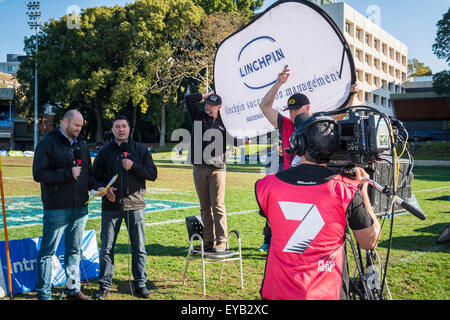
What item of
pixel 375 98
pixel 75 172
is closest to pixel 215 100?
pixel 75 172

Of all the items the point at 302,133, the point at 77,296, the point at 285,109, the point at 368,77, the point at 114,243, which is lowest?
the point at 77,296

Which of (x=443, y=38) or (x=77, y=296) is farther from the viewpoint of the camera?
(x=443, y=38)

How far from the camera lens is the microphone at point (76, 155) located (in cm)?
467

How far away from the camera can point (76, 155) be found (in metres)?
4.69

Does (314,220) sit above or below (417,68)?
below

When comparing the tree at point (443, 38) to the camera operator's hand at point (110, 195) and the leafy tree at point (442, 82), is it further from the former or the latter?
the camera operator's hand at point (110, 195)

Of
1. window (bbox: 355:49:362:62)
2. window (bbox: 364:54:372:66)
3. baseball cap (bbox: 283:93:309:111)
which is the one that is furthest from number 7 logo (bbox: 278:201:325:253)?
window (bbox: 364:54:372:66)

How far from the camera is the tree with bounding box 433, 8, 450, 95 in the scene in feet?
131

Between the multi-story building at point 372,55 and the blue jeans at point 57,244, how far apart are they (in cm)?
4767

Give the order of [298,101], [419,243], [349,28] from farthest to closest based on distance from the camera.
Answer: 1. [349,28]
2. [419,243]
3. [298,101]

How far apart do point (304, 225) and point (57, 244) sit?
10.8ft

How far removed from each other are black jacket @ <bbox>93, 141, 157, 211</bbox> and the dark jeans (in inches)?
3.9

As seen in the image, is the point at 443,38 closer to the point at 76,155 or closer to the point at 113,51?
the point at 113,51
